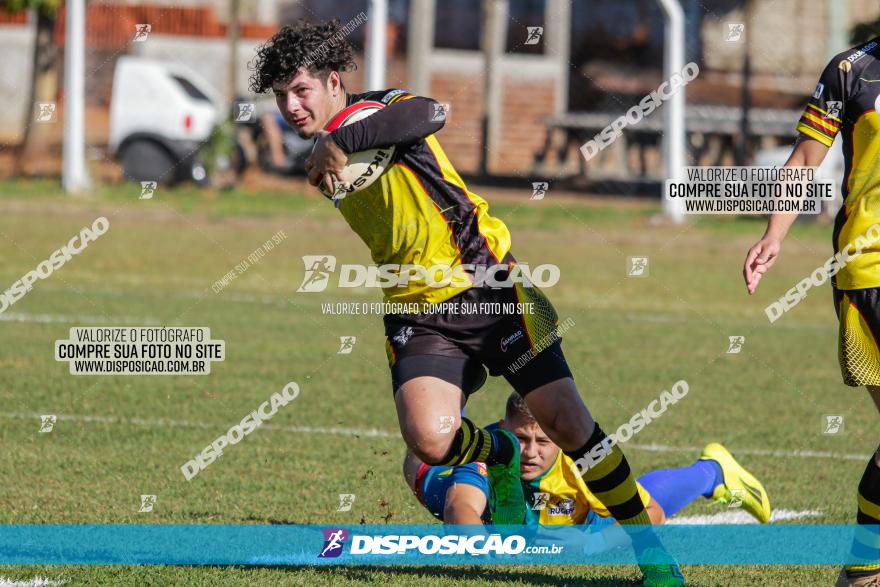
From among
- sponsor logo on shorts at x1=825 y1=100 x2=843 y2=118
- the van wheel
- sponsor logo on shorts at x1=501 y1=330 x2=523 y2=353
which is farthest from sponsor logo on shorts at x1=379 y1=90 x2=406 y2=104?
the van wheel

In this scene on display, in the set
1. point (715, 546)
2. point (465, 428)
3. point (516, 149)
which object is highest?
point (465, 428)

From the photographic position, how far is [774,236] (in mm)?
5074

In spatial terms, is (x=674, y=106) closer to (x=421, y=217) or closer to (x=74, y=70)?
(x=74, y=70)

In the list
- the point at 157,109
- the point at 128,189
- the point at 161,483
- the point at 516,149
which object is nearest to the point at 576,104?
the point at 516,149

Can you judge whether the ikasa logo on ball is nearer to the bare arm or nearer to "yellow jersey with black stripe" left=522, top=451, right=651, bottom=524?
"yellow jersey with black stripe" left=522, top=451, right=651, bottom=524

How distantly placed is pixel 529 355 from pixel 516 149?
2580cm

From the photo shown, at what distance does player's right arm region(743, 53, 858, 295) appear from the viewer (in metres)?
5.04

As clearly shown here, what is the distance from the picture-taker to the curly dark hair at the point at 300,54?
5180 millimetres

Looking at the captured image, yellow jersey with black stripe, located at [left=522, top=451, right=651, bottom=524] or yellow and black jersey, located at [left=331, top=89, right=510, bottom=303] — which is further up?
yellow and black jersey, located at [left=331, top=89, right=510, bottom=303]

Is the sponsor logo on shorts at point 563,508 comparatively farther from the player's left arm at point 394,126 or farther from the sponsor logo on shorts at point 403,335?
the player's left arm at point 394,126

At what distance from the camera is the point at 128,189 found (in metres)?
23.0

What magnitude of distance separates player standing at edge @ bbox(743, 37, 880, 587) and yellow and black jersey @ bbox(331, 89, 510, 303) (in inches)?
43.0

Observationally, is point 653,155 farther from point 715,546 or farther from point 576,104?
point 715,546

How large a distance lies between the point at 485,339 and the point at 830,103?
1570 mm
